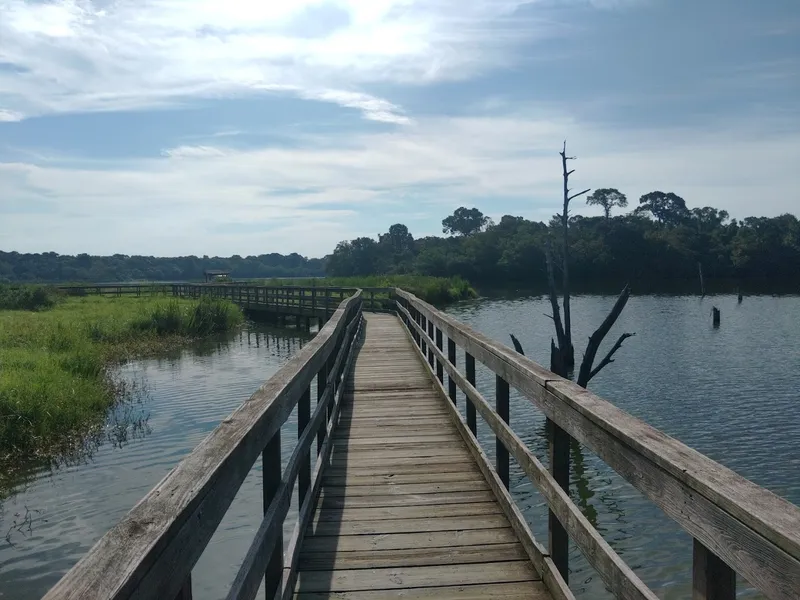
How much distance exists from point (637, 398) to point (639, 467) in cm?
1445

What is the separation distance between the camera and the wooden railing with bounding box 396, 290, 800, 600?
57.4 inches

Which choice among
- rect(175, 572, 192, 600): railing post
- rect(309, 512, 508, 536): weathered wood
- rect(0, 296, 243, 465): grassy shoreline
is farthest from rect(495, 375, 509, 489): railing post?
rect(0, 296, 243, 465): grassy shoreline

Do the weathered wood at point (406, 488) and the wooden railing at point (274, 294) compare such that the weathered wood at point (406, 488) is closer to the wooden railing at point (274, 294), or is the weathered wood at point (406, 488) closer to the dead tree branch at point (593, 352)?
the dead tree branch at point (593, 352)

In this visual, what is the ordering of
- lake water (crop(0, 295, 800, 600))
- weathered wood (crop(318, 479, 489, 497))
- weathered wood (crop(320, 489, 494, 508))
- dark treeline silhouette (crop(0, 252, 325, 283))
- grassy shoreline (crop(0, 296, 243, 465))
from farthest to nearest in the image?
1. dark treeline silhouette (crop(0, 252, 325, 283))
2. grassy shoreline (crop(0, 296, 243, 465))
3. lake water (crop(0, 295, 800, 600))
4. weathered wood (crop(318, 479, 489, 497))
5. weathered wood (crop(320, 489, 494, 508))

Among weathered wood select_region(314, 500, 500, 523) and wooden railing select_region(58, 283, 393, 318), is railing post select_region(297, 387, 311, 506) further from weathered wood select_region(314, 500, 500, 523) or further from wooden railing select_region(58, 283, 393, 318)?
wooden railing select_region(58, 283, 393, 318)

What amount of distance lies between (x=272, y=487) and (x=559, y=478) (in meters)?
1.27

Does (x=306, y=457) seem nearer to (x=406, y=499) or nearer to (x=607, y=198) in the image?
(x=406, y=499)

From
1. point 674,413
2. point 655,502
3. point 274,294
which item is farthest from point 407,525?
point 274,294

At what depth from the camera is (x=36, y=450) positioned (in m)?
9.98

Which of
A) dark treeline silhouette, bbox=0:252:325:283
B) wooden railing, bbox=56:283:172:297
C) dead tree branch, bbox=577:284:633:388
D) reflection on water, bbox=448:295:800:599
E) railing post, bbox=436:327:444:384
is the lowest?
reflection on water, bbox=448:295:800:599

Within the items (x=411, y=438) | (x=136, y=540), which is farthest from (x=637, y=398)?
(x=136, y=540)

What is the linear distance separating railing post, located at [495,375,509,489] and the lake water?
276 centimetres

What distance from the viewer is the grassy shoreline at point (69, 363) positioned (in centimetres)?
1020

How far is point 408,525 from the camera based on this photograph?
4.18m
